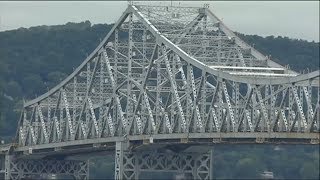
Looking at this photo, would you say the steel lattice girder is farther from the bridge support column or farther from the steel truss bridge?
the bridge support column

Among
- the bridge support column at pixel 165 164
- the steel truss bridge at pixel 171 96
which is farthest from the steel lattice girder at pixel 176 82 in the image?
the bridge support column at pixel 165 164

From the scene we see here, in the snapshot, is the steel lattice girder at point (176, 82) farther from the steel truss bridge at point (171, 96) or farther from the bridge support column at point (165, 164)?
the bridge support column at point (165, 164)

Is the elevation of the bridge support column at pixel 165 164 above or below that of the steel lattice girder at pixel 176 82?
below

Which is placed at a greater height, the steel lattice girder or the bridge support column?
the steel lattice girder

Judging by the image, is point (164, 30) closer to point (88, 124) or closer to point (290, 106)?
point (88, 124)

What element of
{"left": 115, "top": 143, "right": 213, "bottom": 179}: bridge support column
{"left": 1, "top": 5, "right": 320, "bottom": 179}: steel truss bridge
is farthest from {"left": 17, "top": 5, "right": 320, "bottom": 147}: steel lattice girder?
{"left": 115, "top": 143, "right": 213, "bottom": 179}: bridge support column

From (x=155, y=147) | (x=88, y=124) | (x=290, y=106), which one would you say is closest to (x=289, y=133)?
(x=290, y=106)

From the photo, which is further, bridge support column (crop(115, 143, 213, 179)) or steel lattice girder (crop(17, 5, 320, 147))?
bridge support column (crop(115, 143, 213, 179))
